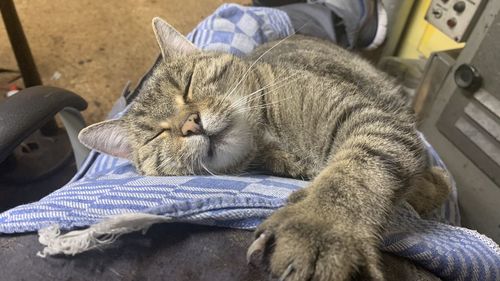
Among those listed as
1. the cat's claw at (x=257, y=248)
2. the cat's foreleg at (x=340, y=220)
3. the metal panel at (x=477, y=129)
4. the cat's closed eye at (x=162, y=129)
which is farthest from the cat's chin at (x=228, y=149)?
the metal panel at (x=477, y=129)

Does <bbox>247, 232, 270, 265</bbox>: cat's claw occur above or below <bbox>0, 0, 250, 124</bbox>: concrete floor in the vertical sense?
above

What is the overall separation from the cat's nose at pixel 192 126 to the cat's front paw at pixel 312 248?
36cm

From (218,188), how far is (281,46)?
39.5 inches

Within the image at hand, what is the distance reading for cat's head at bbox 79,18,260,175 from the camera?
2.95ft

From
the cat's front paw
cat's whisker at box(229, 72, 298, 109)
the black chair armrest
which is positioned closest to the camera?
the cat's front paw

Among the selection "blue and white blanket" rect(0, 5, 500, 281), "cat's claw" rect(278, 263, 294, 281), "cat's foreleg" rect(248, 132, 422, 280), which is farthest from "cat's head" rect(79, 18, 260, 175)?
"cat's claw" rect(278, 263, 294, 281)

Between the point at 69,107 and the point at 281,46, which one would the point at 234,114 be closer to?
the point at 69,107

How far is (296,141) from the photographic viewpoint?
99 centimetres

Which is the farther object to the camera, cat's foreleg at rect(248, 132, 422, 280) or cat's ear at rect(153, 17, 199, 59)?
cat's ear at rect(153, 17, 199, 59)

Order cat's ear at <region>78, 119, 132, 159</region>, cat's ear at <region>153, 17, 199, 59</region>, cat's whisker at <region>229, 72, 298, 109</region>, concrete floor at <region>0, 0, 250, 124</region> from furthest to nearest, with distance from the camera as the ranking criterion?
1. concrete floor at <region>0, 0, 250, 124</region>
2. cat's ear at <region>153, 17, 199, 59</region>
3. cat's ear at <region>78, 119, 132, 159</region>
4. cat's whisker at <region>229, 72, 298, 109</region>

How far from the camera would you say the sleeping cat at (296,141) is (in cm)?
55

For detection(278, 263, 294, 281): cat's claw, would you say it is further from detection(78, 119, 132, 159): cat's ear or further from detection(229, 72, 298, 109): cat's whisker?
detection(78, 119, 132, 159): cat's ear

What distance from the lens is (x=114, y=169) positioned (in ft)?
3.65

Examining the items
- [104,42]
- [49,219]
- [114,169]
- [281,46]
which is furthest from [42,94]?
[104,42]
